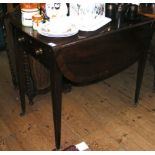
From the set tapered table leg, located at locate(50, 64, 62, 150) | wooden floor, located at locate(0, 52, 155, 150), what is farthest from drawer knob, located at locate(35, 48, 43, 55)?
wooden floor, located at locate(0, 52, 155, 150)

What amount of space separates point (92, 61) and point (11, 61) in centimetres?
87

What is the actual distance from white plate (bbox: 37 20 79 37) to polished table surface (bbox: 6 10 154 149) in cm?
2

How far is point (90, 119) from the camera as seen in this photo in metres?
1.92

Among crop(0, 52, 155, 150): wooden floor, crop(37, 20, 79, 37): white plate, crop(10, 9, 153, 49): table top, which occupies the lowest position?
crop(0, 52, 155, 150): wooden floor

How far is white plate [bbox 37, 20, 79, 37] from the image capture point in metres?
1.33

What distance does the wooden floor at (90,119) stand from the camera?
5.62 ft

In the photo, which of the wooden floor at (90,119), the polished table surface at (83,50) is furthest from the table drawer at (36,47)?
the wooden floor at (90,119)

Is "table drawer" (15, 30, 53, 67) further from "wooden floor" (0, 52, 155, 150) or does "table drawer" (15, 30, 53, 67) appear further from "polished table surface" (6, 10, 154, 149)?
"wooden floor" (0, 52, 155, 150)

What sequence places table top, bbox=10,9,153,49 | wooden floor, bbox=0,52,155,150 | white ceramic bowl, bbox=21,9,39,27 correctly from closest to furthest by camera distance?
table top, bbox=10,9,153,49 < white ceramic bowl, bbox=21,9,39,27 < wooden floor, bbox=0,52,155,150

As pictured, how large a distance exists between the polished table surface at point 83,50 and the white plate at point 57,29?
0.9 inches

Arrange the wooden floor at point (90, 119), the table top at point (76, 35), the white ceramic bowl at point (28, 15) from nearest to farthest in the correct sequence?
the table top at point (76, 35) < the white ceramic bowl at point (28, 15) < the wooden floor at point (90, 119)

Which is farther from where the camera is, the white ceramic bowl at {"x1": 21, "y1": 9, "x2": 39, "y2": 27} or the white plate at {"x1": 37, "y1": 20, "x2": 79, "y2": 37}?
the white ceramic bowl at {"x1": 21, "y1": 9, "x2": 39, "y2": 27}

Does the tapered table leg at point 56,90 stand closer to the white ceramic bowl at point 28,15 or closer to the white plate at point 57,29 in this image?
the white plate at point 57,29

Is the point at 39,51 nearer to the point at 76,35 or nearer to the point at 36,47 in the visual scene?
the point at 36,47
